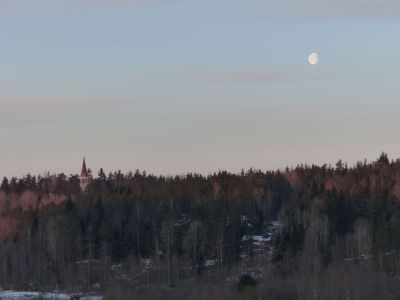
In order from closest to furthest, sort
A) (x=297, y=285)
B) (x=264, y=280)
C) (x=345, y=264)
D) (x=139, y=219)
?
(x=297, y=285), (x=264, y=280), (x=345, y=264), (x=139, y=219)

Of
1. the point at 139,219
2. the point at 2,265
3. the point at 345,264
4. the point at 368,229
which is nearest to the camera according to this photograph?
the point at 345,264

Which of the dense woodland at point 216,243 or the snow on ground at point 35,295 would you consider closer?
the dense woodland at point 216,243

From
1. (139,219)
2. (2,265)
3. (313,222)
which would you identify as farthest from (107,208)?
(313,222)

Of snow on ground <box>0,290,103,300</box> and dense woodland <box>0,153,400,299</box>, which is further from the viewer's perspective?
snow on ground <box>0,290,103,300</box>

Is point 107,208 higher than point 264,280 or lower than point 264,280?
higher

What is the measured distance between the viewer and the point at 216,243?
116000 millimetres

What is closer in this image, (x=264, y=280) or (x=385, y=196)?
(x=264, y=280)

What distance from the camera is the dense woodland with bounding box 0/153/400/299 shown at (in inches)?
3725

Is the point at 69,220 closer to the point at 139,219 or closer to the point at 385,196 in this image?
the point at 139,219

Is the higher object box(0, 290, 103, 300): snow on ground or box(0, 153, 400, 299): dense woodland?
box(0, 153, 400, 299): dense woodland

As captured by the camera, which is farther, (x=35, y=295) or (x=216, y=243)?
(x=216, y=243)

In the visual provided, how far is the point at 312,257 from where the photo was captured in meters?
107

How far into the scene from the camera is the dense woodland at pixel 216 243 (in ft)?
310

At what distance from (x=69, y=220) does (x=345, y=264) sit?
42.4m
